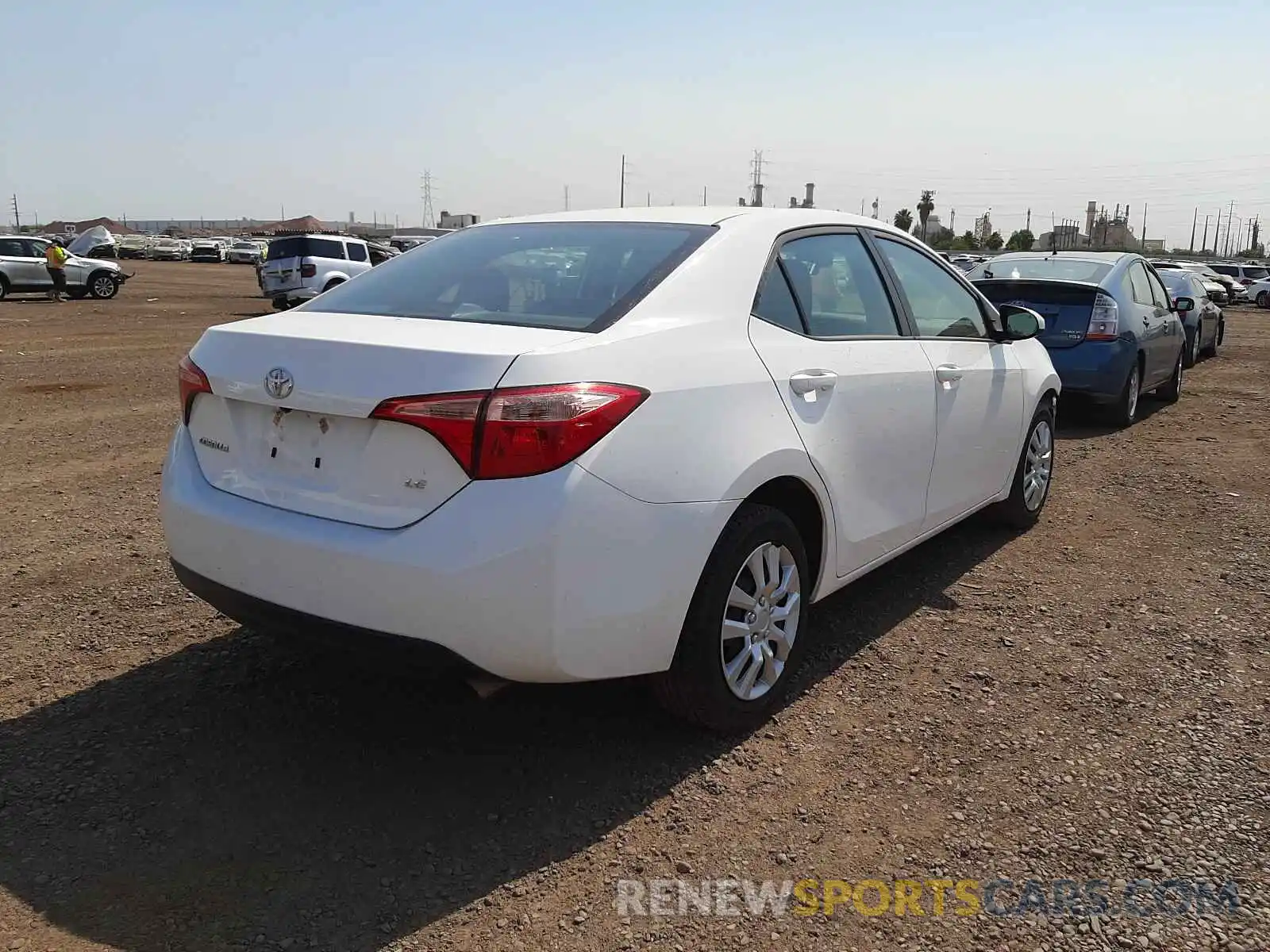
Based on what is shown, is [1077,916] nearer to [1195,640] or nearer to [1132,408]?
[1195,640]

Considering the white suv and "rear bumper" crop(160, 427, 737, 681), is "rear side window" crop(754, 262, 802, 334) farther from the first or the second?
the white suv

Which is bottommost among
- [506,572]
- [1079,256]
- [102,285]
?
[102,285]

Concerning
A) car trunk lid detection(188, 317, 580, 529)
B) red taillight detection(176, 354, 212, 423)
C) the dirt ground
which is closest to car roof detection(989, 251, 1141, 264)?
the dirt ground

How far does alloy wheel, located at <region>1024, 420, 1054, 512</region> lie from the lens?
18.7 feet

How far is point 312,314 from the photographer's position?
340 cm

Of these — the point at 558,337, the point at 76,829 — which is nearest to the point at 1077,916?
the point at 558,337

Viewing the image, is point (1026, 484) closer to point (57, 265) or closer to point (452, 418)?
point (452, 418)

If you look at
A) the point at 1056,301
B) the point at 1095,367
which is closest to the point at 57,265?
the point at 1056,301

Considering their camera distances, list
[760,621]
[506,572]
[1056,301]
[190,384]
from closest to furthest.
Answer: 1. [506,572]
2. [190,384]
3. [760,621]
4. [1056,301]

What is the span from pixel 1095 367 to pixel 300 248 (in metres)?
18.0

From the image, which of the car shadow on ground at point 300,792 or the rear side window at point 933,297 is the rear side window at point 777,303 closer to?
the rear side window at point 933,297

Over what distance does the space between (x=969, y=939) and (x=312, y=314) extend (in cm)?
260

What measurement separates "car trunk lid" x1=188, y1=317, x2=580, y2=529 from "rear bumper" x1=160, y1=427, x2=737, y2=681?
0.23ft

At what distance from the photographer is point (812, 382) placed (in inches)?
140
